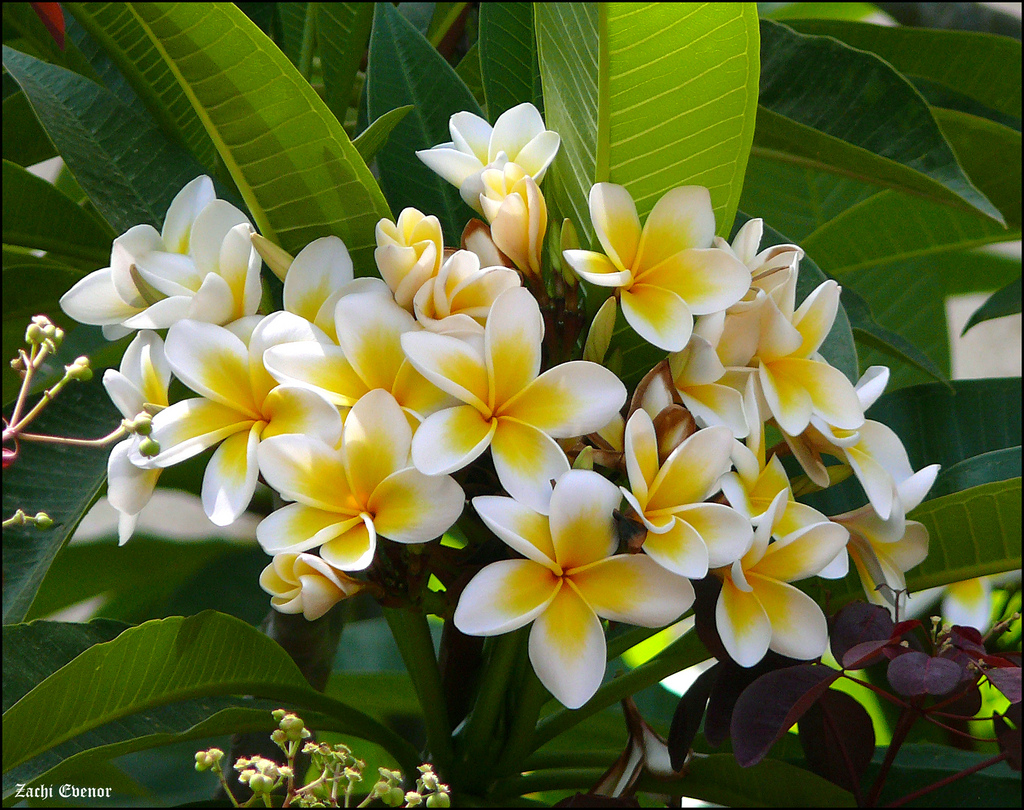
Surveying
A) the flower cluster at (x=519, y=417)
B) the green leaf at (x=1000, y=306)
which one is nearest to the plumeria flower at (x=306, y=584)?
the flower cluster at (x=519, y=417)

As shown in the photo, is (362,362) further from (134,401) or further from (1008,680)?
(1008,680)

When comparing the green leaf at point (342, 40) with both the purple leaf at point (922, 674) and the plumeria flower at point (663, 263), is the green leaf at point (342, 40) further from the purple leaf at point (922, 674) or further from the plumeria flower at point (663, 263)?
the purple leaf at point (922, 674)

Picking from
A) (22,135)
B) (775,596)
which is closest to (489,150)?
(775,596)

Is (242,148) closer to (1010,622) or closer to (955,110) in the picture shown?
(1010,622)

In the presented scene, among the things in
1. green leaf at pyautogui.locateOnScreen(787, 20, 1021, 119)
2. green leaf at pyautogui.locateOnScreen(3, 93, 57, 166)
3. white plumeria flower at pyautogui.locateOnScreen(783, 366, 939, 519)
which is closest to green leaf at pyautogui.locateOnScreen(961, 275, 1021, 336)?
green leaf at pyautogui.locateOnScreen(787, 20, 1021, 119)

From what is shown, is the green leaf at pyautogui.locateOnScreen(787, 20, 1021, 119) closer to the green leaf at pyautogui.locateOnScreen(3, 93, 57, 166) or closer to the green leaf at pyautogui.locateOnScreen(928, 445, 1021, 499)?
the green leaf at pyautogui.locateOnScreen(928, 445, 1021, 499)

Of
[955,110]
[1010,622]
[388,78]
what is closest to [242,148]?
[388,78]
